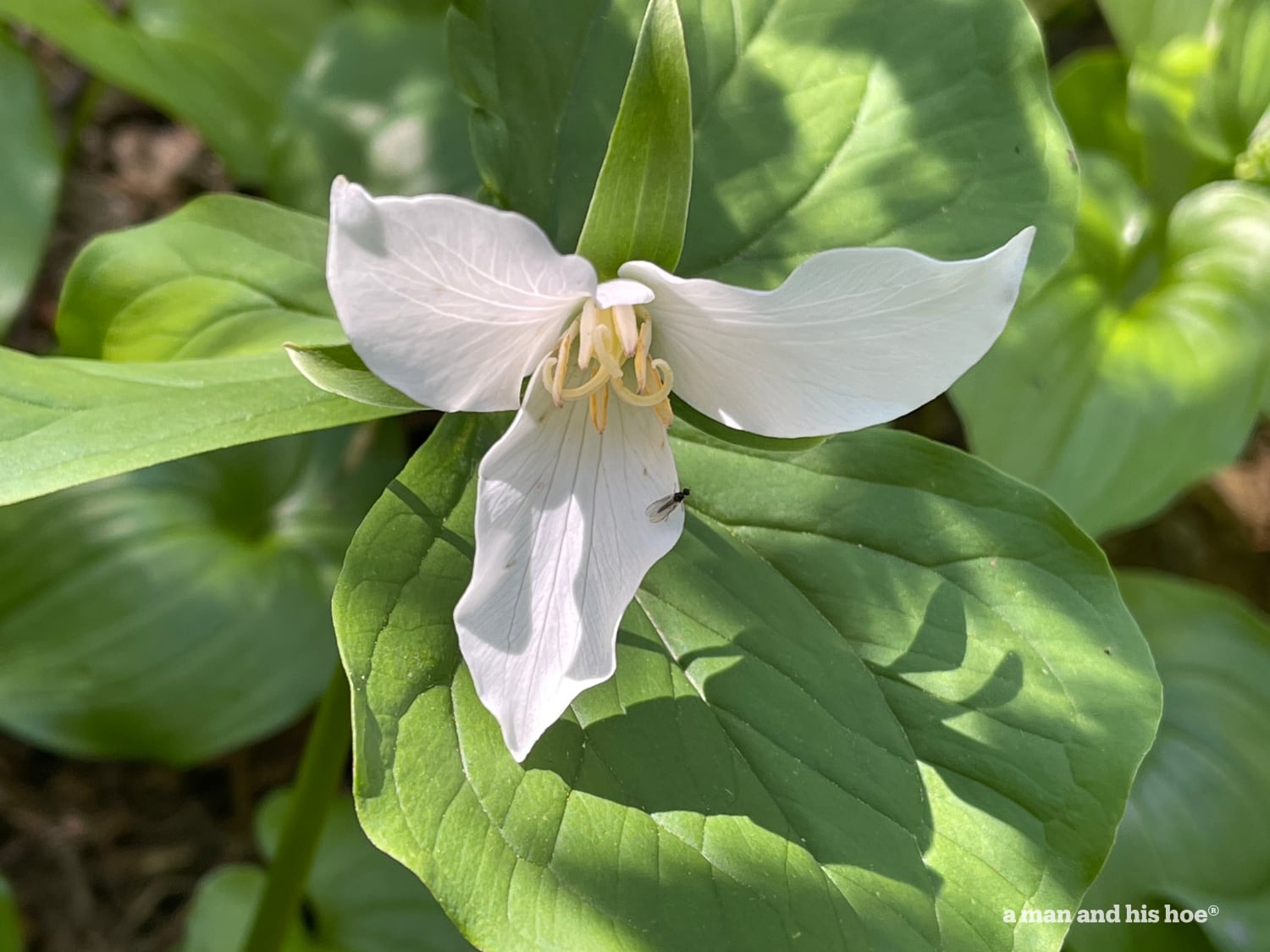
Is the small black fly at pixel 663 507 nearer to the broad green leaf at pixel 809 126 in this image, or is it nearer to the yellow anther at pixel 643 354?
the yellow anther at pixel 643 354

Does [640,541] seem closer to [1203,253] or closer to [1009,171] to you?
[1009,171]

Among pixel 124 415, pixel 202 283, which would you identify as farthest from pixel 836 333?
pixel 202 283

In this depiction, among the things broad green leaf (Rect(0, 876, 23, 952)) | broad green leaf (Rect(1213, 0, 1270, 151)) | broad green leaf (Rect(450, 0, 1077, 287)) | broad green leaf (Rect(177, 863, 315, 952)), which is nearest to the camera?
broad green leaf (Rect(450, 0, 1077, 287))

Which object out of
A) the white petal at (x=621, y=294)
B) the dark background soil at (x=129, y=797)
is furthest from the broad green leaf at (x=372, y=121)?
the white petal at (x=621, y=294)

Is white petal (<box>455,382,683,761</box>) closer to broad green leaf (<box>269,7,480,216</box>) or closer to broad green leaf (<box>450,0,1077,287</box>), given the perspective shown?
broad green leaf (<box>450,0,1077,287</box>)

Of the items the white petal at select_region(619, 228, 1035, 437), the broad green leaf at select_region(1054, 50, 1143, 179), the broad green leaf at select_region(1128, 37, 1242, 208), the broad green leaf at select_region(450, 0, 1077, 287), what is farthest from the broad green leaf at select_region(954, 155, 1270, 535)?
the white petal at select_region(619, 228, 1035, 437)

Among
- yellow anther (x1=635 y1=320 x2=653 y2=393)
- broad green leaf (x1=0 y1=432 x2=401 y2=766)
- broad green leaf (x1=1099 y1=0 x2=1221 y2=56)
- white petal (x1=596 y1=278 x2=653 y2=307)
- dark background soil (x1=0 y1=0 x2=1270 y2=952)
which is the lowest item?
dark background soil (x1=0 y1=0 x2=1270 y2=952)

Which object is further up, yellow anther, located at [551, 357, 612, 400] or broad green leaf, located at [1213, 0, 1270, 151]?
yellow anther, located at [551, 357, 612, 400]

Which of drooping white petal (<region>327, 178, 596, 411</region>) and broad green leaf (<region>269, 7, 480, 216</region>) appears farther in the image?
broad green leaf (<region>269, 7, 480, 216</region>)
